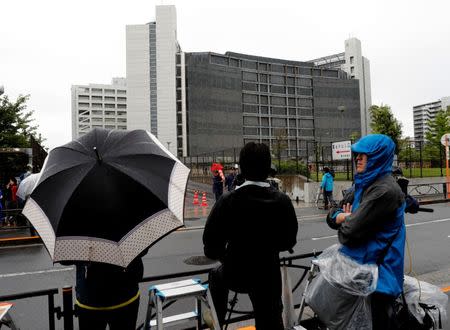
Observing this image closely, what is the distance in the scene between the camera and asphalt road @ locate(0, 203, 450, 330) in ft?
17.0

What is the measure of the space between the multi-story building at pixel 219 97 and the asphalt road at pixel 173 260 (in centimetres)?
6677

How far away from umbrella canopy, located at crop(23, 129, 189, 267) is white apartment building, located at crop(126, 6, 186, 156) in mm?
82088

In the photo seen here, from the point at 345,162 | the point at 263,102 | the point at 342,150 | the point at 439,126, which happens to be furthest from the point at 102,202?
the point at 263,102

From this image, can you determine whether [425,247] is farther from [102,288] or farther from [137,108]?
[137,108]

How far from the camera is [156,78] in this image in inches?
3440

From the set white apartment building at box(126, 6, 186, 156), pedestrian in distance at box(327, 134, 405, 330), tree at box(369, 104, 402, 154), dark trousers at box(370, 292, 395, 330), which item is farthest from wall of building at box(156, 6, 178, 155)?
dark trousers at box(370, 292, 395, 330)

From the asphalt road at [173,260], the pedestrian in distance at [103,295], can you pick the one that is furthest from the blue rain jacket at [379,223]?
the asphalt road at [173,260]

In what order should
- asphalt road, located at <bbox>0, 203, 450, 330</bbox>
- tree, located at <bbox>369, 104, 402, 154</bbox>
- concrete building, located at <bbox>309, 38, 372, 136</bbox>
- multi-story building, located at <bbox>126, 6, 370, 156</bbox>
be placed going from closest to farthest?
asphalt road, located at <bbox>0, 203, 450, 330</bbox> < tree, located at <bbox>369, 104, 402, 154</bbox> < multi-story building, located at <bbox>126, 6, 370, 156</bbox> < concrete building, located at <bbox>309, 38, 372, 136</bbox>

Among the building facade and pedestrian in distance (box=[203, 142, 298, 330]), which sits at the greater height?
the building facade

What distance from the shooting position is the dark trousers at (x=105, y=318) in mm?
2334

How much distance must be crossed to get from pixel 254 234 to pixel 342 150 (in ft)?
59.5

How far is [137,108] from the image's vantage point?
89438mm

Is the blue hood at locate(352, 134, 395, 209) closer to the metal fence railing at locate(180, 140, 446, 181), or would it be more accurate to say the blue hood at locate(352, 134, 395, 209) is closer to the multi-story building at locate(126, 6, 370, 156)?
the metal fence railing at locate(180, 140, 446, 181)

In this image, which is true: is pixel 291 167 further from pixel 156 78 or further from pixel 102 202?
pixel 156 78
